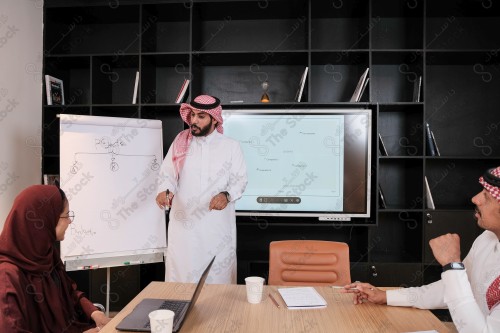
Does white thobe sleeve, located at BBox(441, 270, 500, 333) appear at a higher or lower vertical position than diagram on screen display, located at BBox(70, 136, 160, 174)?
lower

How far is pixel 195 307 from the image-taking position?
1.53 meters

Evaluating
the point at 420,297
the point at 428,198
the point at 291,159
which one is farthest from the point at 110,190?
the point at 428,198

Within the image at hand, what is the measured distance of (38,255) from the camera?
1.69 metres

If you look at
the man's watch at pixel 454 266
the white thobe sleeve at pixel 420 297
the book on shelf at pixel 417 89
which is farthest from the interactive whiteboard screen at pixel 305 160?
the man's watch at pixel 454 266

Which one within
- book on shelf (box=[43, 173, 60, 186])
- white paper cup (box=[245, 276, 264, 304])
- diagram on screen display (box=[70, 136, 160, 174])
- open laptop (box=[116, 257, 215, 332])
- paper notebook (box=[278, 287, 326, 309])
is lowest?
paper notebook (box=[278, 287, 326, 309])

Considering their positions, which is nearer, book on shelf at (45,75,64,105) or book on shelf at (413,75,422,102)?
book on shelf at (413,75,422,102)

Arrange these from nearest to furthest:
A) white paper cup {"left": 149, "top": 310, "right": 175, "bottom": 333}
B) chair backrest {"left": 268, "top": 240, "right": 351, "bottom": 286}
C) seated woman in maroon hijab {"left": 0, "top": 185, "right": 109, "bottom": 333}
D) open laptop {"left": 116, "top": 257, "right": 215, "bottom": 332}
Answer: white paper cup {"left": 149, "top": 310, "right": 175, "bottom": 333} < open laptop {"left": 116, "top": 257, "right": 215, "bottom": 332} < seated woman in maroon hijab {"left": 0, "top": 185, "right": 109, "bottom": 333} < chair backrest {"left": 268, "top": 240, "right": 351, "bottom": 286}

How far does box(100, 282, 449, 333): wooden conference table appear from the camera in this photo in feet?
4.40

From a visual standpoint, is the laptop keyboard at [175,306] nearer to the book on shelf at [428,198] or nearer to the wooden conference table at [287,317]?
the wooden conference table at [287,317]

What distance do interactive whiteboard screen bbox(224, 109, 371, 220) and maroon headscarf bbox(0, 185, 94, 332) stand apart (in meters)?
1.79

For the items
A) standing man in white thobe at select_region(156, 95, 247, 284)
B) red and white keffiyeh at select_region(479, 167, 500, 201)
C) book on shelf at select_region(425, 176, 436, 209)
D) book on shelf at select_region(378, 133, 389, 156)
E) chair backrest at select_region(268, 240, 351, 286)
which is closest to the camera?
red and white keffiyeh at select_region(479, 167, 500, 201)

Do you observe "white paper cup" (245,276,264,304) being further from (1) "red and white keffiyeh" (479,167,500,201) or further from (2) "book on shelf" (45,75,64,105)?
(2) "book on shelf" (45,75,64,105)

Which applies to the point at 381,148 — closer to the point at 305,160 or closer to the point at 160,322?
the point at 305,160

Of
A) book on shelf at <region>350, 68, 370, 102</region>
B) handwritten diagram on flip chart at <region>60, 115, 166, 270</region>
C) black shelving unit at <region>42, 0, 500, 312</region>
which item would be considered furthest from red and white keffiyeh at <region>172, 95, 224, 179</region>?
book on shelf at <region>350, 68, 370, 102</region>
